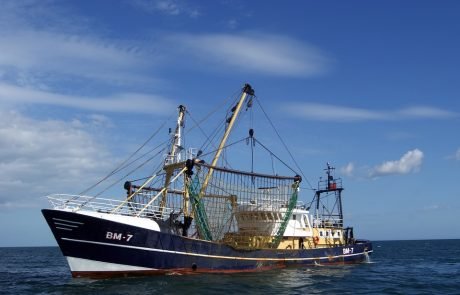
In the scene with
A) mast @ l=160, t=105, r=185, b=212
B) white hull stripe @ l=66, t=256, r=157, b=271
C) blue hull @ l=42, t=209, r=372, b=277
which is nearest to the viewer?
blue hull @ l=42, t=209, r=372, b=277

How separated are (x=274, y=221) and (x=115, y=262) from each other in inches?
590

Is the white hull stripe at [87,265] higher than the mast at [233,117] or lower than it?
lower

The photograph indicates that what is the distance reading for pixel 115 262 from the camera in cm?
2861

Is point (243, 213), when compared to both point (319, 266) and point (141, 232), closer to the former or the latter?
point (319, 266)

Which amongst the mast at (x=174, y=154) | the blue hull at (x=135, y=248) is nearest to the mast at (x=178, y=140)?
the mast at (x=174, y=154)

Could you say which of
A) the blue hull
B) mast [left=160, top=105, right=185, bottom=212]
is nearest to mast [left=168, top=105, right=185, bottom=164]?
mast [left=160, top=105, right=185, bottom=212]

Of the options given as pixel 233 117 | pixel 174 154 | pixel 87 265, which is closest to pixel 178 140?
pixel 174 154

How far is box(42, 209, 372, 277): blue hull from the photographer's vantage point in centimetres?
2797

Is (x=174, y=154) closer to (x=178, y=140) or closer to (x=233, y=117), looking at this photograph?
(x=178, y=140)

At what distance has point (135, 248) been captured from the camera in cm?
2905

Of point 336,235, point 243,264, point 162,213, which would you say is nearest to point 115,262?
point 162,213

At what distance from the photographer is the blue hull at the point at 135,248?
91.8 feet

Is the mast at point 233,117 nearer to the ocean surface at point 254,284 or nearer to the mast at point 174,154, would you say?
the mast at point 174,154

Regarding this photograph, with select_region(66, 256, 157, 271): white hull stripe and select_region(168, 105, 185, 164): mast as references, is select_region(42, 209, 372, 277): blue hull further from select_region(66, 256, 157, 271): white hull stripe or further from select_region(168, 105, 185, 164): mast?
select_region(168, 105, 185, 164): mast
